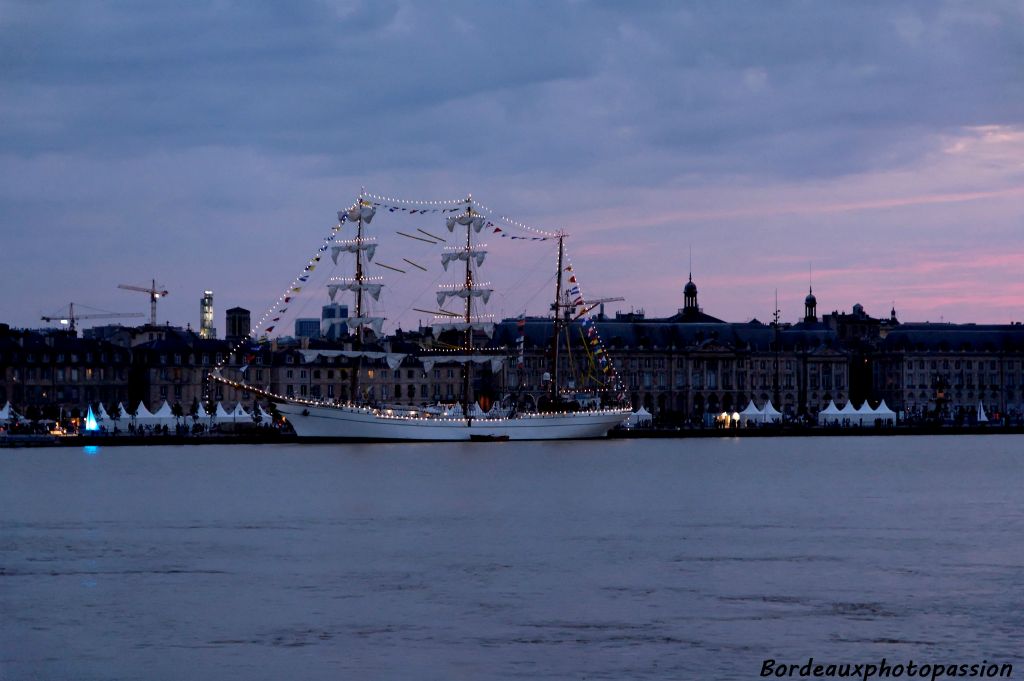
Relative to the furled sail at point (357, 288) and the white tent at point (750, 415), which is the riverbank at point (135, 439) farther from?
the white tent at point (750, 415)

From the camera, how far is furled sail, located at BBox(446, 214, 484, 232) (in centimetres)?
13912

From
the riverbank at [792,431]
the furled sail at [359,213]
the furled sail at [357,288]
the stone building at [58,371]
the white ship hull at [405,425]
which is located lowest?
the riverbank at [792,431]

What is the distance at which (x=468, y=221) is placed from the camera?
139375mm

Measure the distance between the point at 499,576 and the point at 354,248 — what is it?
9810 cm

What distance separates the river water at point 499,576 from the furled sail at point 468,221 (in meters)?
58.7

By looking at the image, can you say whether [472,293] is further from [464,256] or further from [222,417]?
Answer: [222,417]

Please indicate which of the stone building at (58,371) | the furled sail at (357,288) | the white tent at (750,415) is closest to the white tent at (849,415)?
the white tent at (750,415)

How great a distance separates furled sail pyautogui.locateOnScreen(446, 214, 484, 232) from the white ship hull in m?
14.4

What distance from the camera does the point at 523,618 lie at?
1387 inches

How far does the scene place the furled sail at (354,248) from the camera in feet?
453

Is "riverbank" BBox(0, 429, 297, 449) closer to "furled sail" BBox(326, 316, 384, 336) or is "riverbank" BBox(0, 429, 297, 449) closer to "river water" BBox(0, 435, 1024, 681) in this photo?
"furled sail" BBox(326, 316, 384, 336)

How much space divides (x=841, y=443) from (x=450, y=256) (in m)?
33.4

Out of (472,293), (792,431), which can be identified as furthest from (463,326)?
(792,431)

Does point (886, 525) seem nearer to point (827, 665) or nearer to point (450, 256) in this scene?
point (827, 665)
